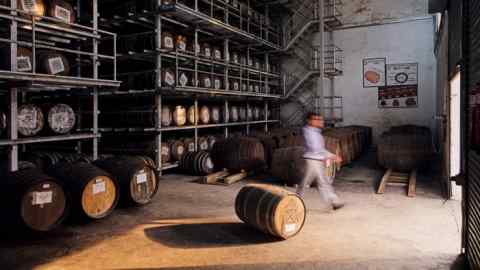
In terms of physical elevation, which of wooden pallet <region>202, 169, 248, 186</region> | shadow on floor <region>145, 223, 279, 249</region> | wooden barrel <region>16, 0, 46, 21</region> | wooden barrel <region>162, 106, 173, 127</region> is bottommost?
shadow on floor <region>145, 223, 279, 249</region>

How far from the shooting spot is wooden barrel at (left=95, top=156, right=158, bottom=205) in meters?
6.47

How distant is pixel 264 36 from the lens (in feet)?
58.4

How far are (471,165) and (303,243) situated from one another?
7.02ft

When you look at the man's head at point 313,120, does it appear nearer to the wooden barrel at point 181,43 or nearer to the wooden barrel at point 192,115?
the wooden barrel at point 181,43

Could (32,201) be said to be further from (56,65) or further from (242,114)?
(242,114)

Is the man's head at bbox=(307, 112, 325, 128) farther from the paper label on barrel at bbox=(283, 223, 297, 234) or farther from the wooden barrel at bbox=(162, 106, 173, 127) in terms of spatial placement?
the wooden barrel at bbox=(162, 106, 173, 127)

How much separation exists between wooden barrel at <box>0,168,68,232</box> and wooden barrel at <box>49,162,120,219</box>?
0.67 feet

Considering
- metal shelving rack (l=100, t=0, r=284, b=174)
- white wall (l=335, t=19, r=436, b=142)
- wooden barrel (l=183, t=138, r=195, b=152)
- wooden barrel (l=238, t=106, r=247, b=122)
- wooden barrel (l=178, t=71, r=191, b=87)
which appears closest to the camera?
metal shelving rack (l=100, t=0, r=284, b=174)

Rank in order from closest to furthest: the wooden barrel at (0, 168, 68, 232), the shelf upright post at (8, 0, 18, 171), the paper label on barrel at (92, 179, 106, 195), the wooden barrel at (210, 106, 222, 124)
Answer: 1. the wooden barrel at (0, 168, 68, 232)
2. the paper label on barrel at (92, 179, 106, 195)
3. the shelf upright post at (8, 0, 18, 171)
4. the wooden barrel at (210, 106, 222, 124)

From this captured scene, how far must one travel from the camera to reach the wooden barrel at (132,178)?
6.47 m

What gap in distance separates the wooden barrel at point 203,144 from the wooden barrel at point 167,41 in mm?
3137

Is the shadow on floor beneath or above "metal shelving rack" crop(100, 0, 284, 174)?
beneath

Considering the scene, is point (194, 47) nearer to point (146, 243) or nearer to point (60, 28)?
point (60, 28)

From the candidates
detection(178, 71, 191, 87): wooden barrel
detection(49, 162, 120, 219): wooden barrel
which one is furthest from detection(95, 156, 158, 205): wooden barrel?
detection(178, 71, 191, 87): wooden barrel
